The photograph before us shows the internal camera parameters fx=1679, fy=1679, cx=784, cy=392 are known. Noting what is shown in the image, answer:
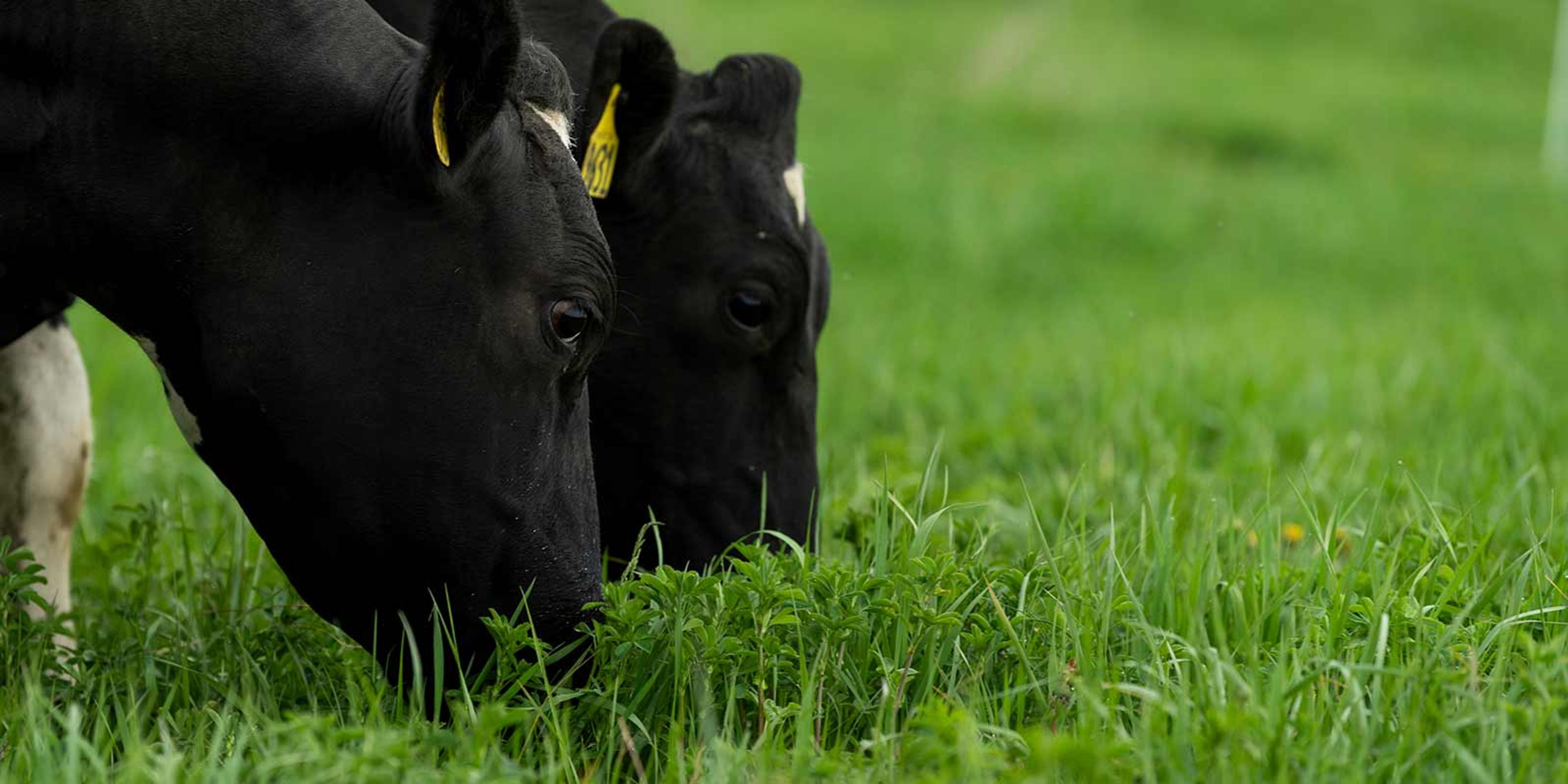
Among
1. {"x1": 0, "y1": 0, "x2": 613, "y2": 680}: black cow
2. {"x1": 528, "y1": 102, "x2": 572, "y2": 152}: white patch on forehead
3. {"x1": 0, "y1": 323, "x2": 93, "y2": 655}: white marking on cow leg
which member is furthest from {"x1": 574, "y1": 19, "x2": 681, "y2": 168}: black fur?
{"x1": 0, "y1": 323, "x2": 93, "y2": 655}: white marking on cow leg

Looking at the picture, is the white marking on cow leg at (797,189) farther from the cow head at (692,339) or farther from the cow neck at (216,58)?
the cow neck at (216,58)

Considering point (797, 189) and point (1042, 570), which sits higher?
point (797, 189)

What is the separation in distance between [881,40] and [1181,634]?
2020cm

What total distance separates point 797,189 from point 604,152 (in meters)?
0.48

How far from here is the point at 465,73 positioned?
2740 mm

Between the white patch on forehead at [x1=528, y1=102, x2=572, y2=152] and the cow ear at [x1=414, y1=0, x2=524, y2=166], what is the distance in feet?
0.59

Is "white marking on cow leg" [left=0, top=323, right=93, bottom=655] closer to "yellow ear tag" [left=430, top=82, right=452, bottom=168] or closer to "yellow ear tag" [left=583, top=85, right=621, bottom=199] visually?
"yellow ear tag" [left=583, top=85, right=621, bottom=199]

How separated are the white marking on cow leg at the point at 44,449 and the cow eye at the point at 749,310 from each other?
166cm

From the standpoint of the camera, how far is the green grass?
2520 millimetres

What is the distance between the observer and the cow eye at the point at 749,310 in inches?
152

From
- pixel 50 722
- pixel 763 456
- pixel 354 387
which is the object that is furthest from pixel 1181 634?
pixel 50 722

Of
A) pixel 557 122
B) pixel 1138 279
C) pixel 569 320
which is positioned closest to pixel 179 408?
pixel 569 320

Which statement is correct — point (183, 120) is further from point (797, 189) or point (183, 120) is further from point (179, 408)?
point (797, 189)

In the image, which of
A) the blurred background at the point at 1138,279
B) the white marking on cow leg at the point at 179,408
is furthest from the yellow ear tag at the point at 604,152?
the white marking on cow leg at the point at 179,408
